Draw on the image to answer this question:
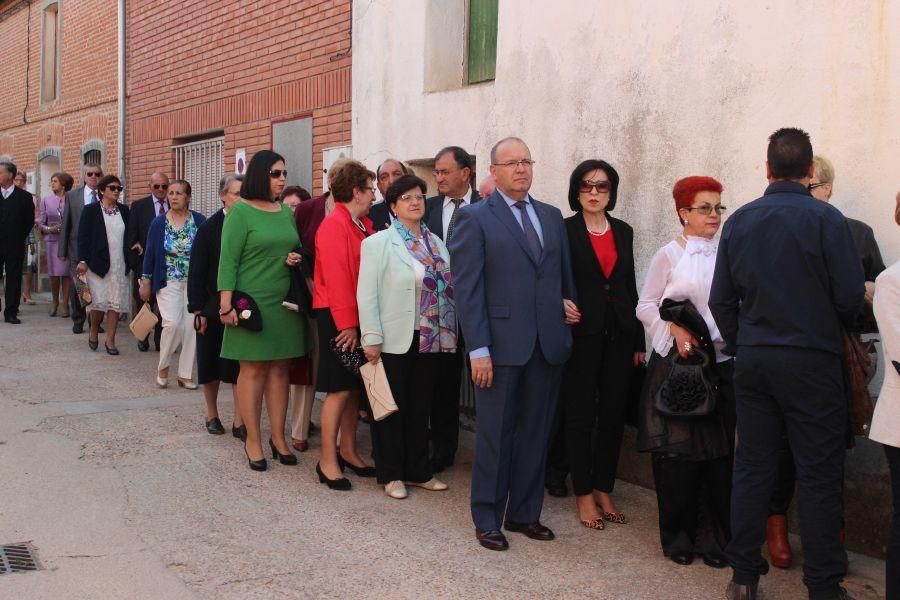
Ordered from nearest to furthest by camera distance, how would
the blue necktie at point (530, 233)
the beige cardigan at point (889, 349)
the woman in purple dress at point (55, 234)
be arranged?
the beige cardigan at point (889, 349) → the blue necktie at point (530, 233) → the woman in purple dress at point (55, 234)

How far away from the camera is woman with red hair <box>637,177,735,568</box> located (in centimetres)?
457

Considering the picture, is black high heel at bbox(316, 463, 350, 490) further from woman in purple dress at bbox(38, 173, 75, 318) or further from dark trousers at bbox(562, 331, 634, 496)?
woman in purple dress at bbox(38, 173, 75, 318)

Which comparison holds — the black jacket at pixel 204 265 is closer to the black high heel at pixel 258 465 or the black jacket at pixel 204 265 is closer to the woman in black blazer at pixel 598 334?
the black high heel at pixel 258 465

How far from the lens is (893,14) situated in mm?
4809

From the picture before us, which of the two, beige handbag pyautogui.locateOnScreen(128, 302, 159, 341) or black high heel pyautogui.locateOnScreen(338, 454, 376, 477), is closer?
black high heel pyautogui.locateOnScreen(338, 454, 376, 477)

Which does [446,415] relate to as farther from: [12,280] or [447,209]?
[12,280]

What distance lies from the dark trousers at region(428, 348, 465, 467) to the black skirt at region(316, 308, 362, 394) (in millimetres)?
587

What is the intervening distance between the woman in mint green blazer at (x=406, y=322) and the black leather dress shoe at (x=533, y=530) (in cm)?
78

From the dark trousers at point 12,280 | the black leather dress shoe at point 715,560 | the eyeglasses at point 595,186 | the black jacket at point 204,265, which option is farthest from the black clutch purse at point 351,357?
the dark trousers at point 12,280

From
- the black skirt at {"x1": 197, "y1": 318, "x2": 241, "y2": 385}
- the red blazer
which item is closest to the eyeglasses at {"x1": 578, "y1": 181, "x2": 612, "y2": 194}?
the red blazer

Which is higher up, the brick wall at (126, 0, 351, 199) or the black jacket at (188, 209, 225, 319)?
the brick wall at (126, 0, 351, 199)

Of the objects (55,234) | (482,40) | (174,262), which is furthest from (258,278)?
(55,234)

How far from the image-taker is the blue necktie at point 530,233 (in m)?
4.80

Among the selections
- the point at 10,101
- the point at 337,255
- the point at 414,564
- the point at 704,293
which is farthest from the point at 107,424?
the point at 10,101
